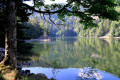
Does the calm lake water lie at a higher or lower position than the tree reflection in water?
lower

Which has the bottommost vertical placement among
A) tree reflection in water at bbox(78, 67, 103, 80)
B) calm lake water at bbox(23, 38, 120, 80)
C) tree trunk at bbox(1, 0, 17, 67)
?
calm lake water at bbox(23, 38, 120, 80)

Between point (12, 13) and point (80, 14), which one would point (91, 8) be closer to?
point (80, 14)

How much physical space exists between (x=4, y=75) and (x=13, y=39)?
4.89ft

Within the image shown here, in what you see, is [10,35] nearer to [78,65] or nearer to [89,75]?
[89,75]

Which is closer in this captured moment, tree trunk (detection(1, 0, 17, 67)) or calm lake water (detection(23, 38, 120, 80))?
tree trunk (detection(1, 0, 17, 67))

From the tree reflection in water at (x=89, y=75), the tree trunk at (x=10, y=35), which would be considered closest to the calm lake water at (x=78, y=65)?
the tree reflection in water at (x=89, y=75)

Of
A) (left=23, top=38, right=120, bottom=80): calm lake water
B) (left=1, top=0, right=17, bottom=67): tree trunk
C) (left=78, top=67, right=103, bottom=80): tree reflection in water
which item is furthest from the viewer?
(left=23, top=38, right=120, bottom=80): calm lake water

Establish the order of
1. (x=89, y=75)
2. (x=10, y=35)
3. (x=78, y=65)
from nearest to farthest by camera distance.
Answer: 1. (x=10, y=35)
2. (x=89, y=75)
3. (x=78, y=65)

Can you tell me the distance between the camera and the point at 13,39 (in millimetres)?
4887

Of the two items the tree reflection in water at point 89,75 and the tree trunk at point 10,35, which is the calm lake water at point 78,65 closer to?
the tree reflection in water at point 89,75

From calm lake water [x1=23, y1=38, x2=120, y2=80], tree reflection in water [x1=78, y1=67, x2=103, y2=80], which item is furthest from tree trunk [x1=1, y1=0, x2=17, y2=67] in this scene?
tree reflection in water [x1=78, y1=67, x2=103, y2=80]

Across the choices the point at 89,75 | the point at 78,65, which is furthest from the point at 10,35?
the point at 78,65

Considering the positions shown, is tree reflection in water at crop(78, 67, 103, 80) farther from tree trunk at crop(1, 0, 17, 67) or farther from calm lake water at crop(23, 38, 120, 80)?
tree trunk at crop(1, 0, 17, 67)

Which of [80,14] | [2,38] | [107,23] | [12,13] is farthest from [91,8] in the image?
[107,23]
